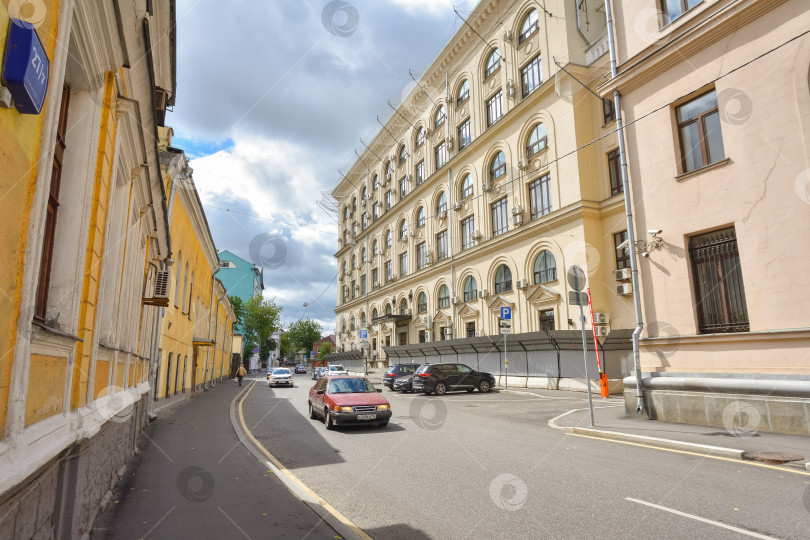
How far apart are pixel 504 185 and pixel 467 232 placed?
569 centimetres

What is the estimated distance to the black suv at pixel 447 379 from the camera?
23.0m

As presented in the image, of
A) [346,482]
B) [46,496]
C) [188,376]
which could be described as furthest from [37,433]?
[188,376]

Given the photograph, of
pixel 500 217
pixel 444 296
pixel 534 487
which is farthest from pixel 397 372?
pixel 534 487

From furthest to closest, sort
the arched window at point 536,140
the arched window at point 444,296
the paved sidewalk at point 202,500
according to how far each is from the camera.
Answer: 1. the arched window at point 444,296
2. the arched window at point 536,140
3. the paved sidewalk at point 202,500

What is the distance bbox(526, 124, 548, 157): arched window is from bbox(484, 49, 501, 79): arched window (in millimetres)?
6677

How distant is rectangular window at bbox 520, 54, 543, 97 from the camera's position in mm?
29781

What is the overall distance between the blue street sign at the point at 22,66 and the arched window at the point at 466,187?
34467mm

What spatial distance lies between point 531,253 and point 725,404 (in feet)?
63.0

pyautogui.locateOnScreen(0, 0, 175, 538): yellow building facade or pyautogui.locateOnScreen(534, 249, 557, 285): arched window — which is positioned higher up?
pyautogui.locateOnScreen(534, 249, 557, 285): arched window

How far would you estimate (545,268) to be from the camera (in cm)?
2834

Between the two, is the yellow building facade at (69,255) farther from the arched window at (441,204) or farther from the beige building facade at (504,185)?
the arched window at (441,204)

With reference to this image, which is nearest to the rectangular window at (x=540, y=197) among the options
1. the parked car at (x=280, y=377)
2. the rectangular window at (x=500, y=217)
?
the rectangular window at (x=500, y=217)

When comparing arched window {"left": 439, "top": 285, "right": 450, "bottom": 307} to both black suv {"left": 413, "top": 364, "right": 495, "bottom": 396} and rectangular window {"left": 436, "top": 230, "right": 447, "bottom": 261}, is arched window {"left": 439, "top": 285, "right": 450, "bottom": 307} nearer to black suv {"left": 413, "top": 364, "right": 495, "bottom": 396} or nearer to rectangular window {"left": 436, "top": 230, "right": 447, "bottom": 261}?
rectangular window {"left": 436, "top": 230, "right": 447, "bottom": 261}

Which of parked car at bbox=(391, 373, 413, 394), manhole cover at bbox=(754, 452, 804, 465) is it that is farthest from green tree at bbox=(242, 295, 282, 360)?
manhole cover at bbox=(754, 452, 804, 465)
